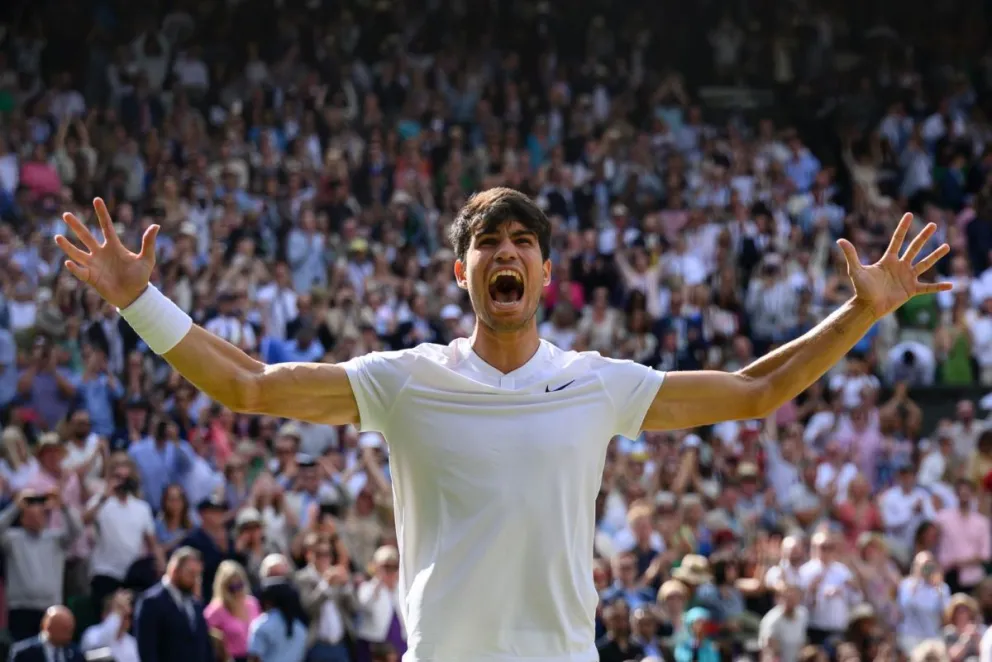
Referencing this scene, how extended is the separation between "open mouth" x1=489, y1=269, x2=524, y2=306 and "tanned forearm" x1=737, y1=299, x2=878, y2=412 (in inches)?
21.5

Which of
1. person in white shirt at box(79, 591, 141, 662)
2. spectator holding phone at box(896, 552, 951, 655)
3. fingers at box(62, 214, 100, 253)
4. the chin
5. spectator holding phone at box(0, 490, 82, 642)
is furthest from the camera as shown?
spectator holding phone at box(896, 552, 951, 655)

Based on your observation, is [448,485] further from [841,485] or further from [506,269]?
[841,485]

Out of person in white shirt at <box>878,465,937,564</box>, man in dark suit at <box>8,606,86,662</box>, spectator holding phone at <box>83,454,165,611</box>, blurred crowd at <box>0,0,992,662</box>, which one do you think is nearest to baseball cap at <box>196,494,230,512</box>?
blurred crowd at <box>0,0,992,662</box>

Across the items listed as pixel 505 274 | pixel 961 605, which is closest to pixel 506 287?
pixel 505 274

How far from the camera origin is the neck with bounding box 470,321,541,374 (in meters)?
4.17

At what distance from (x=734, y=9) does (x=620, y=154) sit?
5082 millimetres

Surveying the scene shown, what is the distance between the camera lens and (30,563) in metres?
11.2

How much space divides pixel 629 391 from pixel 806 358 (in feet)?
1.39

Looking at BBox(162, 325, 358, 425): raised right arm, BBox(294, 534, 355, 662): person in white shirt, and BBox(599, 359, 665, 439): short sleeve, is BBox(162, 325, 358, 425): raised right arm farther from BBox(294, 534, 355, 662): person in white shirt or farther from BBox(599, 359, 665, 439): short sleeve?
BBox(294, 534, 355, 662): person in white shirt

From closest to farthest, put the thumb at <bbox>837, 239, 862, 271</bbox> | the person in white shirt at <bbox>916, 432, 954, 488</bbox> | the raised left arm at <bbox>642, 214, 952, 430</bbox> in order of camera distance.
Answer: the raised left arm at <bbox>642, 214, 952, 430</bbox> → the thumb at <bbox>837, 239, 862, 271</bbox> → the person in white shirt at <bbox>916, 432, 954, 488</bbox>

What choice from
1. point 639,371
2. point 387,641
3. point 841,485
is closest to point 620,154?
point 841,485

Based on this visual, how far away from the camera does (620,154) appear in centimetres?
2020

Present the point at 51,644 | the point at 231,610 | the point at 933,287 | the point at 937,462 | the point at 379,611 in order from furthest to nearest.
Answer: the point at 937,462
the point at 379,611
the point at 231,610
the point at 51,644
the point at 933,287

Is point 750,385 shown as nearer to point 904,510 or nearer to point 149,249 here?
point 149,249
